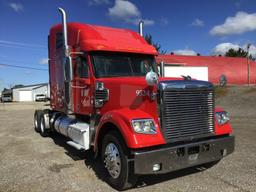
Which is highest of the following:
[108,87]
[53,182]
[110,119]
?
[108,87]

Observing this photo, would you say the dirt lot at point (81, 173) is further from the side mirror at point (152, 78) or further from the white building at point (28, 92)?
the white building at point (28, 92)

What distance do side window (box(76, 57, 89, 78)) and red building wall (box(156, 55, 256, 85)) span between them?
35862mm

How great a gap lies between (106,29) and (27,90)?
285ft

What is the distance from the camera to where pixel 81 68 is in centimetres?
737

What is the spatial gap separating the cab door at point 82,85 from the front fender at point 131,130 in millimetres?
1588

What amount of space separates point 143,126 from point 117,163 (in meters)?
0.85

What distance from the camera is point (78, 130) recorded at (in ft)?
24.0

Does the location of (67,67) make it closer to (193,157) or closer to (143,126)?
(143,126)

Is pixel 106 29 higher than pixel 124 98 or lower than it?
higher

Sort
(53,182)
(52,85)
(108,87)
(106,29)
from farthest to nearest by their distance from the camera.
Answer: (52,85) → (106,29) → (108,87) → (53,182)

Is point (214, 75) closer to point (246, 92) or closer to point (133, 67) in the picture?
point (246, 92)

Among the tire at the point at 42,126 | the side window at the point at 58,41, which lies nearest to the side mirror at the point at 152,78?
the side window at the point at 58,41

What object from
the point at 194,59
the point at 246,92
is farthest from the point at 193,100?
the point at 194,59

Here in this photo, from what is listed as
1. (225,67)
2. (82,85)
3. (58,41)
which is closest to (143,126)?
(82,85)
